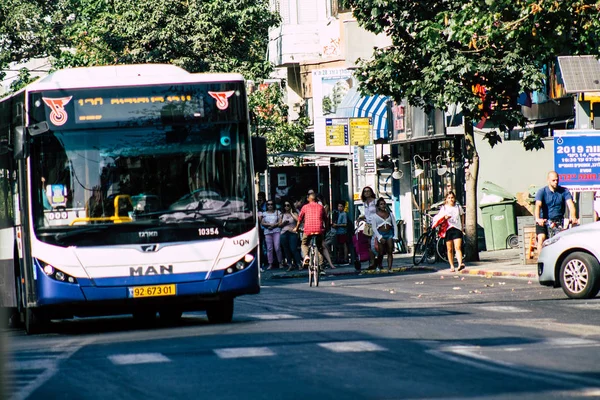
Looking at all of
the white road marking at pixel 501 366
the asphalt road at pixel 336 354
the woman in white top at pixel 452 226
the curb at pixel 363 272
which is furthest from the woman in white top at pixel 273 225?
the white road marking at pixel 501 366

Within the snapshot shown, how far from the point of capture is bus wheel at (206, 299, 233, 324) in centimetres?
1595

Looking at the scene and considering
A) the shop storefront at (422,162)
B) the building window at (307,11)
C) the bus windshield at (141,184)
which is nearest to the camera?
the bus windshield at (141,184)

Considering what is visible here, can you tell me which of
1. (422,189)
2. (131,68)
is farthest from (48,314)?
(422,189)

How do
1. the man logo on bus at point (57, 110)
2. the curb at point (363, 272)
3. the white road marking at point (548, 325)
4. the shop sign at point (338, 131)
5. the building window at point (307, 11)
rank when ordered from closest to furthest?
the white road marking at point (548, 325) → the man logo on bus at point (57, 110) → the curb at point (363, 272) → the shop sign at point (338, 131) → the building window at point (307, 11)

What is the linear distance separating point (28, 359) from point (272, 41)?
40157 millimetres

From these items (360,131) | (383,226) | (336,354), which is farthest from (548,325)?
(360,131)

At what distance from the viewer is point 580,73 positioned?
23.1 meters

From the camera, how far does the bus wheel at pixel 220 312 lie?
52.3ft

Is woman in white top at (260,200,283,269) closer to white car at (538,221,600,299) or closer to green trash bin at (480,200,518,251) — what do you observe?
green trash bin at (480,200,518,251)

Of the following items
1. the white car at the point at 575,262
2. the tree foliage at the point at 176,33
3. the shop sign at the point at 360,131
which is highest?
the tree foliage at the point at 176,33

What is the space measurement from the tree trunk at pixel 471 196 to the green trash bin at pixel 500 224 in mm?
5091

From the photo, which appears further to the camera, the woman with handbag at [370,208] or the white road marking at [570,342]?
the woman with handbag at [370,208]

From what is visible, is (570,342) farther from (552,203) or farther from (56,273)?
(552,203)

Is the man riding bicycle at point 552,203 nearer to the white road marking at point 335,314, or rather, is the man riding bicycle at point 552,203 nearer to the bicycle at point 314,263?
the bicycle at point 314,263
